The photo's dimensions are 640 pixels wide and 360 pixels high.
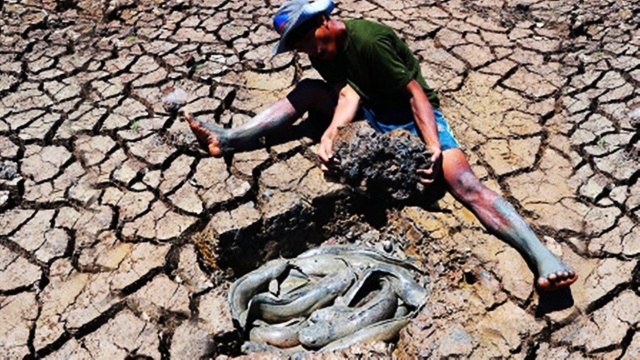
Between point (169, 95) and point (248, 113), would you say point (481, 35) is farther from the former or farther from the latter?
point (169, 95)

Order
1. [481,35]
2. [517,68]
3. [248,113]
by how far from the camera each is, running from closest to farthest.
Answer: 1. [248,113]
2. [517,68]
3. [481,35]

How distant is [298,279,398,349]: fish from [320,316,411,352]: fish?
3 cm

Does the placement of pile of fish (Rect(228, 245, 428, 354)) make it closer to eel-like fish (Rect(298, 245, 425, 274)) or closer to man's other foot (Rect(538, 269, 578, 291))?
eel-like fish (Rect(298, 245, 425, 274))

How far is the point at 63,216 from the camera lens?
133 inches

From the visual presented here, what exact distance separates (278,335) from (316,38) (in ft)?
4.52

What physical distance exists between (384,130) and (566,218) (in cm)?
101

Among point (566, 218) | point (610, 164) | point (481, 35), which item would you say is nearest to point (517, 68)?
point (481, 35)

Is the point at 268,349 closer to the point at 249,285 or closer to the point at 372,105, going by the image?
the point at 249,285

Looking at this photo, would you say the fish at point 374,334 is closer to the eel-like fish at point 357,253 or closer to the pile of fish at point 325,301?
the pile of fish at point 325,301

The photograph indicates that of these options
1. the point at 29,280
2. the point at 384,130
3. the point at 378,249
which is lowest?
the point at 378,249

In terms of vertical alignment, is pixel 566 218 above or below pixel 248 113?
below

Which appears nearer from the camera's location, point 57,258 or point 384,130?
point 57,258

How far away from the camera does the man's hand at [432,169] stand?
10.7 feet

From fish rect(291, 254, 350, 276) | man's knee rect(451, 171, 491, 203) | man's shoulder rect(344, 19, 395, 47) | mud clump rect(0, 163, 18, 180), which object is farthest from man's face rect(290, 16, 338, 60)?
mud clump rect(0, 163, 18, 180)
